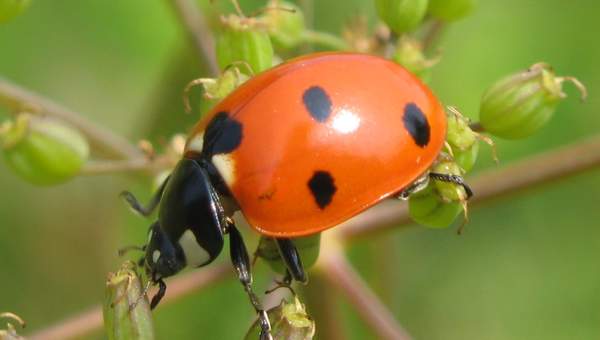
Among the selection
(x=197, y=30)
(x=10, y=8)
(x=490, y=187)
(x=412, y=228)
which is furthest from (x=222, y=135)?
(x=412, y=228)

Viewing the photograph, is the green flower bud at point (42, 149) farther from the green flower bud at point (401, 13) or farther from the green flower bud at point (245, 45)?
the green flower bud at point (401, 13)

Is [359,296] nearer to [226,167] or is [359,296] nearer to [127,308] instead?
[226,167]

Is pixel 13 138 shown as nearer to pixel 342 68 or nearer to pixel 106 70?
pixel 342 68

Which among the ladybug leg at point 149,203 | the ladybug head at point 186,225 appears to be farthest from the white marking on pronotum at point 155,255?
the ladybug leg at point 149,203

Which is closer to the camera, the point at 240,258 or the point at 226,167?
the point at 226,167

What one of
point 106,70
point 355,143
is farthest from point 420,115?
point 106,70
